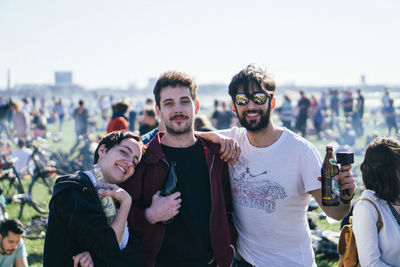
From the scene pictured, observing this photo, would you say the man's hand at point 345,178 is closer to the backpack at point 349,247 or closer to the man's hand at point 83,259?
the backpack at point 349,247

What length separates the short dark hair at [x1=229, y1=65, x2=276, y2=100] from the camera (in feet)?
9.78

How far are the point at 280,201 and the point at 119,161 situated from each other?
47.9 inches

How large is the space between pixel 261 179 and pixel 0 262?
3.56 meters

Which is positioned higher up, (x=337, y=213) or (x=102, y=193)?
(x=102, y=193)

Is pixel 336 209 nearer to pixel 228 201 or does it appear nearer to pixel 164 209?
pixel 228 201

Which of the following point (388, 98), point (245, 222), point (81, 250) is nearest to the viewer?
point (81, 250)

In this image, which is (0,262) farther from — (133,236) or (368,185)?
(368,185)

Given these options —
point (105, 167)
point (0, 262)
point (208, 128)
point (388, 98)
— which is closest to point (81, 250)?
point (105, 167)

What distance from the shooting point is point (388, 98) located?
1714cm

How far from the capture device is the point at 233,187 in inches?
122

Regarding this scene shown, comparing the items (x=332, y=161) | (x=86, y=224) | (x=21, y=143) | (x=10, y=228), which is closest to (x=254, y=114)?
(x=332, y=161)

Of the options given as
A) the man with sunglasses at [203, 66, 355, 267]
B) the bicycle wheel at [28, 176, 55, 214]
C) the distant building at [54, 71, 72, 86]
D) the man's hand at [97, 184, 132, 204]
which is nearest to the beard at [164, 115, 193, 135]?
the man with sunglasses at [203, 66, 355, 267]

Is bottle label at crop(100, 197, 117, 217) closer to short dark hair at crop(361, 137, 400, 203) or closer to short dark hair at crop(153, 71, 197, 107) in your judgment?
short dark hair at crop(153, 71, 197, 107)

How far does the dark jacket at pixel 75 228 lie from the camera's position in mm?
2158
